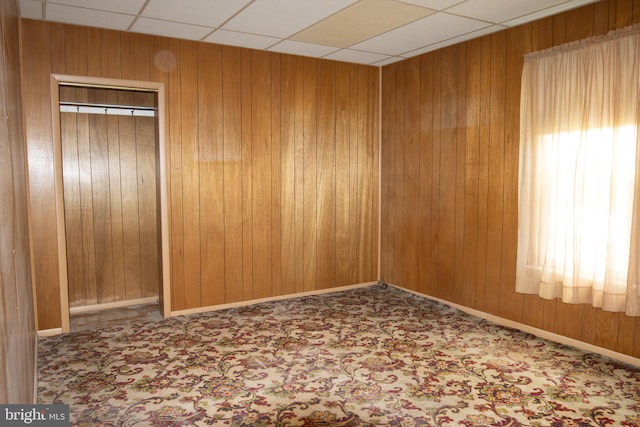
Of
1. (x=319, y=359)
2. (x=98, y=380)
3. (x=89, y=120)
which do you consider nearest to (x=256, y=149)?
(x=89, y=120)

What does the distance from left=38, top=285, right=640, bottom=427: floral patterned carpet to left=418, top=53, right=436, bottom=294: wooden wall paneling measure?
720mm

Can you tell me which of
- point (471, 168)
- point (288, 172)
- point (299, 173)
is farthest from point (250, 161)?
point (471, 168)

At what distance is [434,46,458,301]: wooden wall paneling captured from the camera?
15.6 ft

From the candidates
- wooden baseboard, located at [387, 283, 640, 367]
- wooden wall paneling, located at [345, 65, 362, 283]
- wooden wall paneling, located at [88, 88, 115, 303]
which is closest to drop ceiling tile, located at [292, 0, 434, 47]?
wooden wall paneling, located at [345, 65, 362, 283]

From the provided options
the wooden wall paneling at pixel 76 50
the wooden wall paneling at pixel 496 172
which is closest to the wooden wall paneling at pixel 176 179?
the wooden wall paneling at pixel 76 50

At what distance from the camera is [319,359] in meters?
3.52

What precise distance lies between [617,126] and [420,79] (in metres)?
2.26

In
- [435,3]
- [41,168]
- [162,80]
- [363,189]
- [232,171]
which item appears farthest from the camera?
[363,189]

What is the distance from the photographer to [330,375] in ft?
10.6

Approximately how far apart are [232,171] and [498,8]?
288 cm

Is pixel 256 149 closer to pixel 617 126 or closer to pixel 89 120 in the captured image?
pixel 89 120

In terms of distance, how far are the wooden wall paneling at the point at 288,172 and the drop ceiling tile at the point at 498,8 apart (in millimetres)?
1977

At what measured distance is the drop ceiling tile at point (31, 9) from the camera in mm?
3486

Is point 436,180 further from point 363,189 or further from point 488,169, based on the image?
point 363,189
